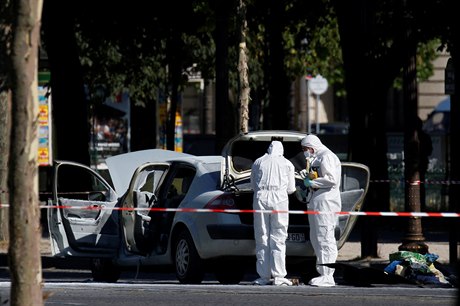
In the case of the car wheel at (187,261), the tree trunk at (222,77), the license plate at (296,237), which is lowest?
the car wheel at (187,261)

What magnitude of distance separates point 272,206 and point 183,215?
118 cm

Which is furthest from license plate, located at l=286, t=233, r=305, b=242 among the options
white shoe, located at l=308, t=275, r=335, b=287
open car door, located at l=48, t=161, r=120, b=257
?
open car door, located at l=48, t=161, r=120, b=257

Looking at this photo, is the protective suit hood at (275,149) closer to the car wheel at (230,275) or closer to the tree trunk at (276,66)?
the car wheel at (230,275)

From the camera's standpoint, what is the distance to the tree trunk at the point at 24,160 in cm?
670

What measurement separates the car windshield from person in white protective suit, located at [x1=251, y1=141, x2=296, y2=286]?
105cm

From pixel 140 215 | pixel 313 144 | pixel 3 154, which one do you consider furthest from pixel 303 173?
pixel 3 154

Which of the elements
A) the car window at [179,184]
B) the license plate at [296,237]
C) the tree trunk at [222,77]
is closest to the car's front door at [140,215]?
the car window at [179,184]

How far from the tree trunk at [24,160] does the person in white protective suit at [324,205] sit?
25.6 feet

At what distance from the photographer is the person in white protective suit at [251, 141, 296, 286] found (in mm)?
14336

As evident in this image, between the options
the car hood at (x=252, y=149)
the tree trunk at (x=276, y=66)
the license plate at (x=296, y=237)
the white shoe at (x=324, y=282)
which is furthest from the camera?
the tree trunk at (x=276, y=66)

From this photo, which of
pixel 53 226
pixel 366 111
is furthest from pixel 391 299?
pixel 366 111

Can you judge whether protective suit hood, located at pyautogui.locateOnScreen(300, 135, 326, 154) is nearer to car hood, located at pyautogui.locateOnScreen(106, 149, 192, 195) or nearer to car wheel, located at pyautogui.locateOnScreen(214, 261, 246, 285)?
car wheel, located at pyautogui.locateOnScreen(214, 261, 246, 285)

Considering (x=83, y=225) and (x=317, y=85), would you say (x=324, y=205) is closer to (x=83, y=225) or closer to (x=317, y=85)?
(x=83, y=225)

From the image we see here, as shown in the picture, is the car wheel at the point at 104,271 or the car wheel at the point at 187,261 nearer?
the car wheel at the point at 187,261
